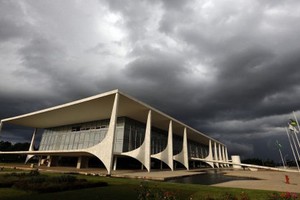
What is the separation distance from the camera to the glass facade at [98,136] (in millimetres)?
35500

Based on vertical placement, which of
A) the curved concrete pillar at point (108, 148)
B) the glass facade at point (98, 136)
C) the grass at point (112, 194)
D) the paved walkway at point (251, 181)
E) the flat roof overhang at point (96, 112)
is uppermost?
the flat roof overhang at point (96, 112)

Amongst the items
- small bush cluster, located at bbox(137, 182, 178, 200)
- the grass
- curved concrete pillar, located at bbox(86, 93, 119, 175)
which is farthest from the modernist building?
small bush cluster, located at bbox(137, 182, 178, 200)

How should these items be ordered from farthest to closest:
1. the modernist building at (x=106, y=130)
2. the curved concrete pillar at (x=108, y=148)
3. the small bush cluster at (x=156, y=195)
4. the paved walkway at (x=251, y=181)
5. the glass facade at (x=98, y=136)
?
the glass facade at (x=98, y=136)
the modernist building at (x=106, y=130)
the curved concrete pillar at (x=108, y=148)
the paved walkway at (x=251, y=181)
the small bush cluster at (x=156, y=195)

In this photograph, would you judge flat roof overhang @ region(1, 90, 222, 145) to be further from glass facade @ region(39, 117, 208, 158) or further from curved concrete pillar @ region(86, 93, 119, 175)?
curved concrete pillar @ region(86, 93, 119, 175)

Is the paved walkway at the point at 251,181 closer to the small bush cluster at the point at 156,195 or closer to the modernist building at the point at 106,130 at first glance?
the modernist building at the point at 106,130

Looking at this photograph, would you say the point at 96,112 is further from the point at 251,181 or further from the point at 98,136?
the point at 251,181

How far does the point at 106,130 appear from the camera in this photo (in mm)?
37531

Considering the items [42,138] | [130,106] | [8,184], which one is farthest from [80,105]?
[42,138]

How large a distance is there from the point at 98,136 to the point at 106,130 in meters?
2.34

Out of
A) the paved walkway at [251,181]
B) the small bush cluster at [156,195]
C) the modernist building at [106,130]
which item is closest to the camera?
the small bush cluster at [156,195]

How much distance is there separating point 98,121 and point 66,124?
10462 mm

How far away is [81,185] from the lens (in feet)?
36.7

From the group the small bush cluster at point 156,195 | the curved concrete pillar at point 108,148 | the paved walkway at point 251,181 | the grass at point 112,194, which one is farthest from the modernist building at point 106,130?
the small bush cluster at point 156,195

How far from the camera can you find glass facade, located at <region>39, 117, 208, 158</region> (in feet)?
116
